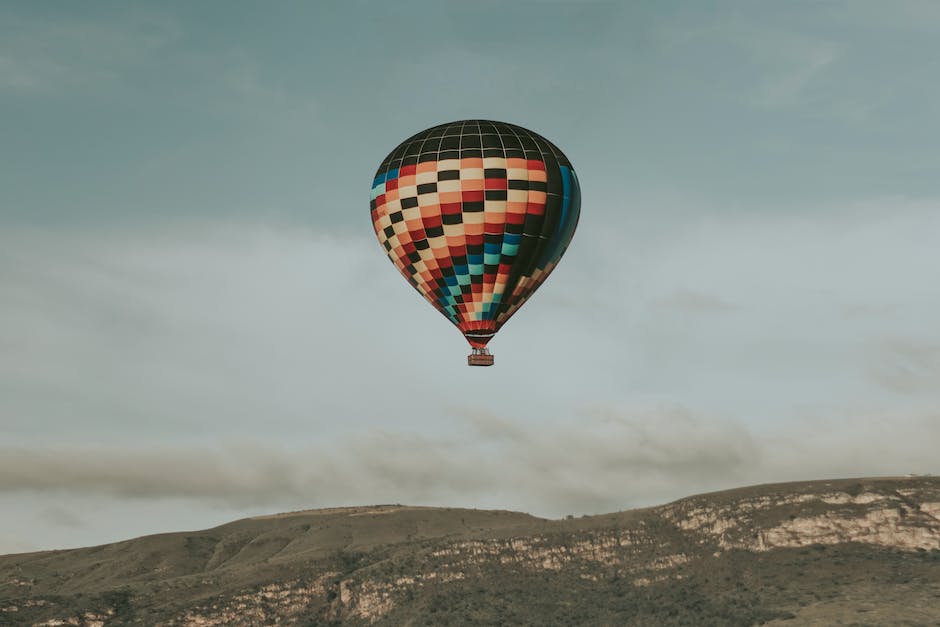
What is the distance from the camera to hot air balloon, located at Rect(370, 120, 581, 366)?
8050cm

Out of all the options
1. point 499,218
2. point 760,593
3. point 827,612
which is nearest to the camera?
point 499,218

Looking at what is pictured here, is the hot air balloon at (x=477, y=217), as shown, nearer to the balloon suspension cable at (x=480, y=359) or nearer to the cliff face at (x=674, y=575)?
the balloon suspension cable at (x=480, y=359)

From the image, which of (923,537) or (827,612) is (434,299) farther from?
(923,537)

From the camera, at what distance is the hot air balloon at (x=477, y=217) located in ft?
264

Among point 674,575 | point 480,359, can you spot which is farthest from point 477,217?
point 674,575

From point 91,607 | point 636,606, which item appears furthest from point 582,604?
point 91,607

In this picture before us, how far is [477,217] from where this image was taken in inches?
3157

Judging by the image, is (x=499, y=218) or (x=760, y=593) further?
(x=760, y=593)

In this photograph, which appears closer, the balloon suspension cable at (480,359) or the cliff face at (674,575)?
the balloon suspension cable at (480,359)

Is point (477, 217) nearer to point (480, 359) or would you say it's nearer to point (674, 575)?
point (480, 359)

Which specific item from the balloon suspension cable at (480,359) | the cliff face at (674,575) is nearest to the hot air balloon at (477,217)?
the balloon suspension cable at (480,359)

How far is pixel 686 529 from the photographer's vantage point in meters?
194

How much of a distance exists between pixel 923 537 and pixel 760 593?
31154mm

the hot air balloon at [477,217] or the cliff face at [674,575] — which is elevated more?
the hot air balloon at [477,217]
